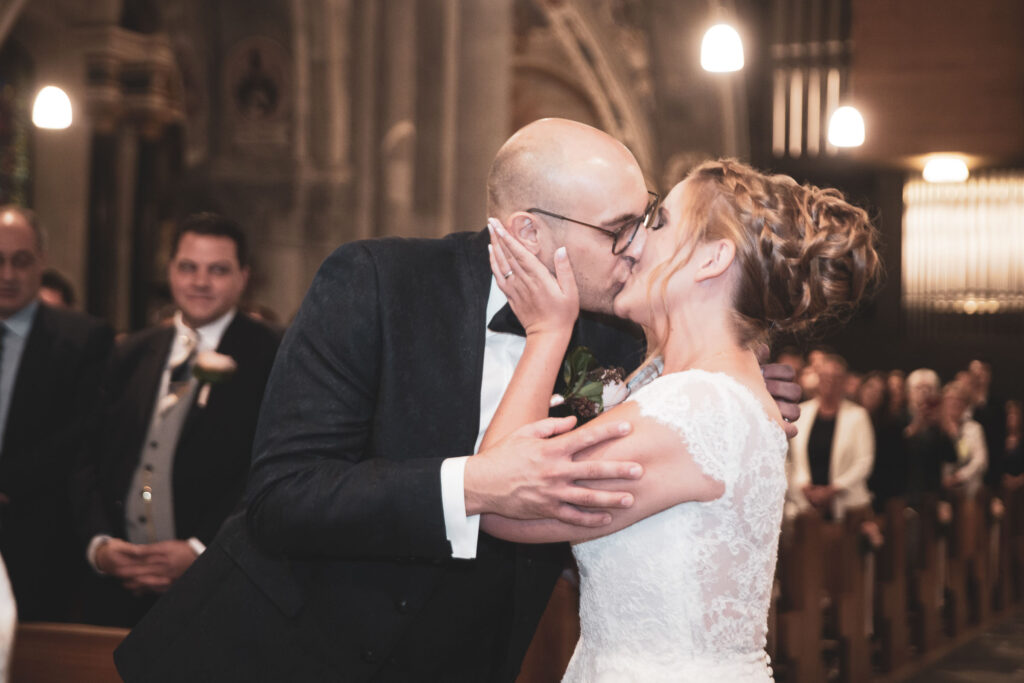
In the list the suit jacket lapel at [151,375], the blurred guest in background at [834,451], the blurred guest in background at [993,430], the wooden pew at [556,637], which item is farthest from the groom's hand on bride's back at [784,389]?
the blurred guest in background at [993,430]

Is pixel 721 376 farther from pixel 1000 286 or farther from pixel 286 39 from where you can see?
pixel 1000 286

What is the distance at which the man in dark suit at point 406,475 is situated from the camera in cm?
191

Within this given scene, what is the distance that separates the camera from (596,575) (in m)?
2.12

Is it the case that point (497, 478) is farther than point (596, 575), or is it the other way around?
point (596, 575)

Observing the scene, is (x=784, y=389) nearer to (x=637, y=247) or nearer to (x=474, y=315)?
(x=637, y=247)

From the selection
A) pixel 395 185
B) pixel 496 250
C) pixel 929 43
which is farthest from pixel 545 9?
pixel 496 250

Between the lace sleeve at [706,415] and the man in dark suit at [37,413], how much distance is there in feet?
8.13

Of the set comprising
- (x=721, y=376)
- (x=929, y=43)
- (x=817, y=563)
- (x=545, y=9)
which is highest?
(x=545, y=9)

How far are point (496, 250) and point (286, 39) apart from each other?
6.63 meters

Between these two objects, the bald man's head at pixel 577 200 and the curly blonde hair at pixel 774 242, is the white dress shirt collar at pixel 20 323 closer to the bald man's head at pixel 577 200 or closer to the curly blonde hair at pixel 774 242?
the bald man's head at pixel 577 200

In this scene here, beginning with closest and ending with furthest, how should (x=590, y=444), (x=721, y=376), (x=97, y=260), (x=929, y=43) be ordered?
1. (x=590, y=444)
2. (x=721, y=376)
3. (x=97, y=260)
4. (x=929, y=43)

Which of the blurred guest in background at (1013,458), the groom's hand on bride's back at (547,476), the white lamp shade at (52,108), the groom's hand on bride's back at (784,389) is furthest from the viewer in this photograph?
the blurred guest in background at (1013,458)

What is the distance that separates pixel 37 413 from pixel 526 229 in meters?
2.30

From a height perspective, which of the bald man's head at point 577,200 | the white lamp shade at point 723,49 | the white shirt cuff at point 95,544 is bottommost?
the white shirt cuff at point 95,544
